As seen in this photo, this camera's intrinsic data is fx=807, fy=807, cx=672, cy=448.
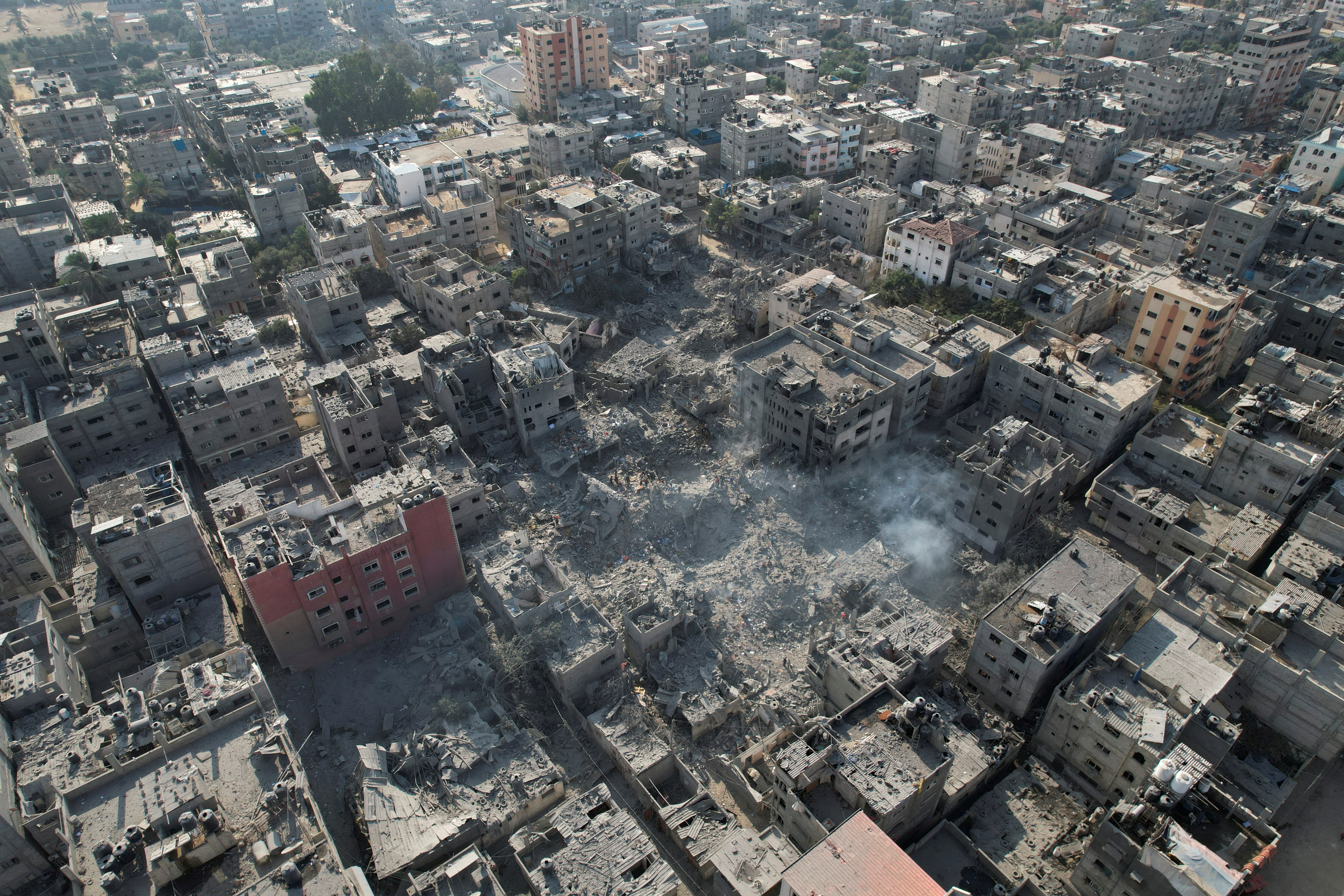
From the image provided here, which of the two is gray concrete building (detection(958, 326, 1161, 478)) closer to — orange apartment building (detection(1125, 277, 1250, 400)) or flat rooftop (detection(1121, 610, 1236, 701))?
orange apartment building (detection(1125, 277, 1250, 400))

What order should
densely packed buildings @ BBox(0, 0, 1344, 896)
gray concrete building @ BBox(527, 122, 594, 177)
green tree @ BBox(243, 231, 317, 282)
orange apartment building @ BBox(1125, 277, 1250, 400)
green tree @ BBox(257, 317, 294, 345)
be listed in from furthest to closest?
gray concrete building @ BBox(527, 122, 594, 177)
green tree @ BBox(243, 231, 317, 282)
green tree @ BBox(257, 317, 294, 345)
orange apartment building @ BBox(1125, 277, 1250, 400)
densely packed buildings @ BBox(0, 0, 1344, 896)

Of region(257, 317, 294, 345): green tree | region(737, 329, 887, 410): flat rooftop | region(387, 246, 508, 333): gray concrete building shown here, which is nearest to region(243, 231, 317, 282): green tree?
region(257, 317, 294, 345): green tree

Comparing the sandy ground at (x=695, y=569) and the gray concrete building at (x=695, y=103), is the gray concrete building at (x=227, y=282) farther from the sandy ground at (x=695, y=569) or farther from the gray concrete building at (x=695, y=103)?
the gray concrete building at (x=695, y=103)

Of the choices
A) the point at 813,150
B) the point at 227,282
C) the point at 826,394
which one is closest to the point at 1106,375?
the point at 826,394

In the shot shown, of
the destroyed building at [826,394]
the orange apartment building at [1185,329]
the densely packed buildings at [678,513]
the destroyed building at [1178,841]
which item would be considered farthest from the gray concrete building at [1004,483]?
the destroyed building at [1178,841]

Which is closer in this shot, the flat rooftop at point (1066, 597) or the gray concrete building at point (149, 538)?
the flat rooftop at point (1066, 597)

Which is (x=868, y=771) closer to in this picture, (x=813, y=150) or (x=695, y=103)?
(x=813, y=150)
